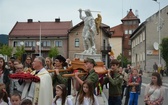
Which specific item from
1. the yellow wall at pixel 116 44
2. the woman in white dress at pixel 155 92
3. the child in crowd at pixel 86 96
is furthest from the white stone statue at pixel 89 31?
the yellow wall at pixel 116 44

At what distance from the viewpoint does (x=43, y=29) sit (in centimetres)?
7550

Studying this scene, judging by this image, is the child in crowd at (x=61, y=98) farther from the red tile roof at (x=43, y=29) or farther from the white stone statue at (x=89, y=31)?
the red tile roof at (x=43, y=29)

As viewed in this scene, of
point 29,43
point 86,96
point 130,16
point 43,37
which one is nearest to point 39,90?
point 86,96

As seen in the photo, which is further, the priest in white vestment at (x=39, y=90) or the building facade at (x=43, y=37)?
the building facade at (x=43, y=37)

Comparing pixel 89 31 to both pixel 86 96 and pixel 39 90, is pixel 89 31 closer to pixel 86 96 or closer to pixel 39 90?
pixel 86 96

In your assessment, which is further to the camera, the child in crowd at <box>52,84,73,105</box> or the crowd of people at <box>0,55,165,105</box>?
the child in crowd at <box>52,84,73,105</box>

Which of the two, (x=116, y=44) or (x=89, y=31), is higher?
(x=116, y=44)

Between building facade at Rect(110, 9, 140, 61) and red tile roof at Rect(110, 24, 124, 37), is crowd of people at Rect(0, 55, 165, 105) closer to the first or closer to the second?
building facade at Rect(110, 9, 140, 61)

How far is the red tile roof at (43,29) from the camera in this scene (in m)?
73.2

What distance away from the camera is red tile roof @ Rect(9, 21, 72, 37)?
73194 mm

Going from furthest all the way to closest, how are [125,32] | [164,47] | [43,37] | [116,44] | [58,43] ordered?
[125,32], [116,44], [43,37], [58,43], [164,47]

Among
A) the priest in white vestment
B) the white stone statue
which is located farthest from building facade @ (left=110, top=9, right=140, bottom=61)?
the priest in white vestment

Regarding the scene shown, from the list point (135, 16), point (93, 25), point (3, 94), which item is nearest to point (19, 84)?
point (3, 94)

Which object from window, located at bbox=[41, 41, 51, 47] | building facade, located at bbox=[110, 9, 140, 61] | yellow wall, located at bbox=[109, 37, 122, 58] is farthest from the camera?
building facade, located at bbox=[110, 9, 140, 61]
